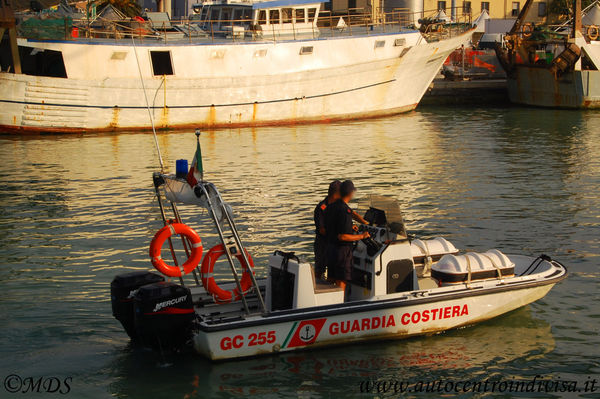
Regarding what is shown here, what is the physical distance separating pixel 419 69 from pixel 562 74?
8.17 m

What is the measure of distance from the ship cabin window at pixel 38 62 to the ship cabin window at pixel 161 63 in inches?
155

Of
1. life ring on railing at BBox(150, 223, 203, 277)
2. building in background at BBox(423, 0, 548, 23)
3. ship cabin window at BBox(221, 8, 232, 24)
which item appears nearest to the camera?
life ring on railing at BBox(150, 223, 203, 277)

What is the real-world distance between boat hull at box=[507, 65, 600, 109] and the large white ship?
6902 mm

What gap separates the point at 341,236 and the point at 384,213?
3.97 ft

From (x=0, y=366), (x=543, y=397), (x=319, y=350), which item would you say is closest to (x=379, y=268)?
(x=319, y=350)

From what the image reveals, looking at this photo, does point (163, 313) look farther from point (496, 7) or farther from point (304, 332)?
point (496, 7)

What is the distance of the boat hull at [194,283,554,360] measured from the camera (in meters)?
9.88

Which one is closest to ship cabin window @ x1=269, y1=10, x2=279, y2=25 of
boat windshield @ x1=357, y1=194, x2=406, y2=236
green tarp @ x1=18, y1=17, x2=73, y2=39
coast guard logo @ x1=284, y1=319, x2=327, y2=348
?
green tarp @ x1=18, y1=17, x2=73, y2=39

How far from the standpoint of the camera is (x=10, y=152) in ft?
93.3

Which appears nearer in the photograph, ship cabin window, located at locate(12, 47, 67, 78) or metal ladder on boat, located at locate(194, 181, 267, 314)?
metal ladder on boat, located at locate(194, 181, 267, 314)

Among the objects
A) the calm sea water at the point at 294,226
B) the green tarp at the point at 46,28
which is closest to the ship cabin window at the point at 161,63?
the calm sea water at the point at 294,226

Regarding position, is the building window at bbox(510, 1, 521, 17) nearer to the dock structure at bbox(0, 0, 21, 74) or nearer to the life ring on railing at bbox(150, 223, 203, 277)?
the dock structure at bbox(0, 0, 21, 74)

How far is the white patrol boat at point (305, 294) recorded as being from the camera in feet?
32.0

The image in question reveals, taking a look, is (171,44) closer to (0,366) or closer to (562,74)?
(562,74)
